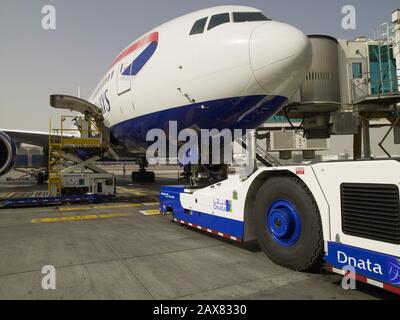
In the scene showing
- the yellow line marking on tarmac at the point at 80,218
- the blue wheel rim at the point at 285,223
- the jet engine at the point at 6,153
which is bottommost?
the yellow line marking on tarmac at the point at 80,218

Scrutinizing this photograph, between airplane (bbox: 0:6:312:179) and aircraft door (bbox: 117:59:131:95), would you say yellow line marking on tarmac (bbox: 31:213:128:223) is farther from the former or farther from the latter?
aircraft door (bbox: 117:59:131:95)

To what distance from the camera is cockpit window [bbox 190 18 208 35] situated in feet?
24.9

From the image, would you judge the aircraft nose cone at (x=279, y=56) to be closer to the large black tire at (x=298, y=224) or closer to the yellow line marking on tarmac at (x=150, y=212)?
the large black tire at (x=298, y=224)

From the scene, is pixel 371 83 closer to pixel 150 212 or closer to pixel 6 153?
pixel 150 212

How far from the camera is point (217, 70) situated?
22.6 ft

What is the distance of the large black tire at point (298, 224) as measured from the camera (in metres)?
4.38

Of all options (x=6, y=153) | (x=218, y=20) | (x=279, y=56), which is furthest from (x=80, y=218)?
(x=279, y=56)

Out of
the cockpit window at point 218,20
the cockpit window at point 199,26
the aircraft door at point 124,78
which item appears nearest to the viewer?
the cockpit window at point 218,20

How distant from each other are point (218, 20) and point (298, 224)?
16.8 feet

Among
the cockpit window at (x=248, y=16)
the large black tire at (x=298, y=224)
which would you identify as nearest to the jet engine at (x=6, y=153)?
the cockpit window at (x=248, y=16)

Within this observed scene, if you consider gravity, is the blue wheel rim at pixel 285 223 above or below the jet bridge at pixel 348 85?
below

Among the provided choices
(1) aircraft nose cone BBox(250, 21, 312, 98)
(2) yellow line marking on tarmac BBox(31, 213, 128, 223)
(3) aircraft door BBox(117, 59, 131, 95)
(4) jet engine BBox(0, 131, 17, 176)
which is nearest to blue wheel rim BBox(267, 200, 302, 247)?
(1) aircraft nose cone BBox(250, 21, 312, 98)

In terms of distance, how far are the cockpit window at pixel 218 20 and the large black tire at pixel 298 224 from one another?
4.09 m
